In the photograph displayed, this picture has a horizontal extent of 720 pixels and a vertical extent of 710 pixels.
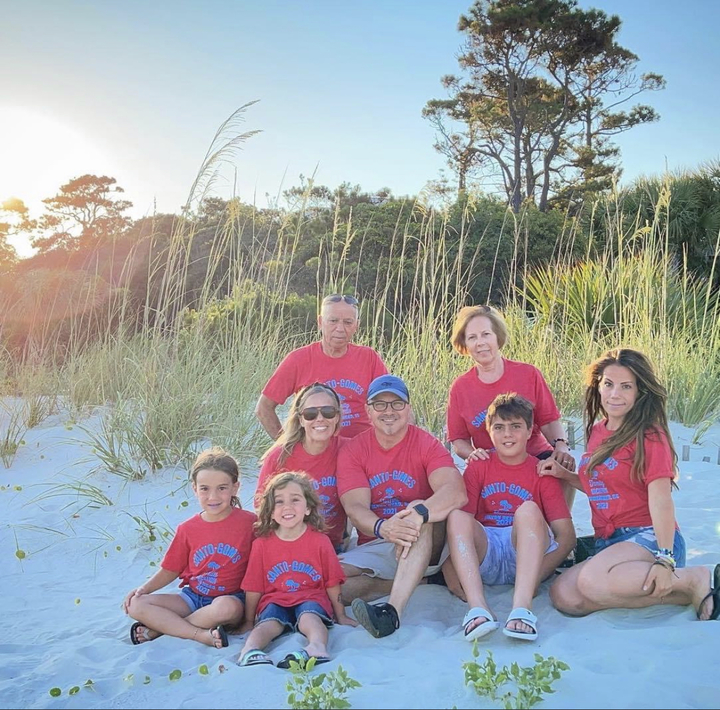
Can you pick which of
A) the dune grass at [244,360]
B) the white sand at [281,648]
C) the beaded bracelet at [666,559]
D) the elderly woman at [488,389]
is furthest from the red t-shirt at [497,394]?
the dune grass at [244,360]

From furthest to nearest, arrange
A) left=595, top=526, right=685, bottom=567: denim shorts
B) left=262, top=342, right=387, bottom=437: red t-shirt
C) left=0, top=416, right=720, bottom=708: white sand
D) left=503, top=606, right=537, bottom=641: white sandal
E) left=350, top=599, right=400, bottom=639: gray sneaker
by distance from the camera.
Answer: left=262, top=342, right=387, bottom=437: red t-shirt, left=595, top=526, right=685, bottom=567: denim shorts, left=350, top=599, right=400, bottom=639: gray sneaker, left=503, top=606, right=537, bottom=641: white sandal, left=0, top=416, right=720, bottom=708: white sand

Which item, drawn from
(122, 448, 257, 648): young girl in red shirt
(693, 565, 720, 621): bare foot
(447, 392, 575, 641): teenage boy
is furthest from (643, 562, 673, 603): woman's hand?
(122, 448, 257, 648): young girl in red shirt

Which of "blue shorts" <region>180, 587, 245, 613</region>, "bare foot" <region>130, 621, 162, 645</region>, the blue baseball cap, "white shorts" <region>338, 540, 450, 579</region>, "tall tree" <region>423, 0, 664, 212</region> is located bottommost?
"bare foot" <region>130, 621, 162, 645</region>

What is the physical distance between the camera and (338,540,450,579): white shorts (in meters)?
3.33

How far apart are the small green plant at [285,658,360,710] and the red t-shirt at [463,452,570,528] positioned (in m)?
1.17

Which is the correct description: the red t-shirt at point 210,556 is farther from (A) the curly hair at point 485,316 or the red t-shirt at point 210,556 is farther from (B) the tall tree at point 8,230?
(B) the tall tree at point 8,230

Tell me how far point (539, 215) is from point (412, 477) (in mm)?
10877

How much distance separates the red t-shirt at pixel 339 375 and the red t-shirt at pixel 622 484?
4.25 ft

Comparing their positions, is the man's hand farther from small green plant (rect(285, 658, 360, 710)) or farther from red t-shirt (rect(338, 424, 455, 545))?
small green plant (rect(285, 658, 360, 710))

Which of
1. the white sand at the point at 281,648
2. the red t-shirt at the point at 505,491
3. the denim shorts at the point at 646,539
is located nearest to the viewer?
the white sand at the point at 281,648

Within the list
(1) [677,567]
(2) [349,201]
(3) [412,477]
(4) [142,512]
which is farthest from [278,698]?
(2) [349,201]

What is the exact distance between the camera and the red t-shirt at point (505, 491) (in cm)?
330

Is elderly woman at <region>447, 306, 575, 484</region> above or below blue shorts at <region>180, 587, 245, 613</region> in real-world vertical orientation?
above

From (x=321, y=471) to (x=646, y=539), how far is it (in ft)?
4.82
